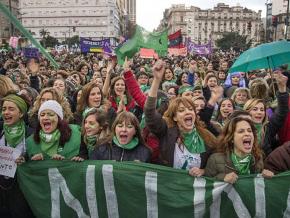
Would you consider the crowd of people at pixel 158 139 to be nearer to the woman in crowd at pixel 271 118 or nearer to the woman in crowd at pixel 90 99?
the woman in crowd at pixel 271 118

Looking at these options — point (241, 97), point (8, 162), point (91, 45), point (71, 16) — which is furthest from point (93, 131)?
point (71, 16)

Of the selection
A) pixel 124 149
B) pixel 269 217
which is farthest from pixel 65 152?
pixel 269 217

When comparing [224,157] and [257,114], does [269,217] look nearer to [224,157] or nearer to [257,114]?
[224,157]

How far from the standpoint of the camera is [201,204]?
387 centimetres

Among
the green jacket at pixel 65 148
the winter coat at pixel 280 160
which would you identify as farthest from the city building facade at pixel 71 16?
the winter coat at pixel 280 160

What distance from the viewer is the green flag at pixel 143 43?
350 inches

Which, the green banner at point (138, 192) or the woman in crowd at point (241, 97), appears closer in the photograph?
the green banner at point (138, 192)

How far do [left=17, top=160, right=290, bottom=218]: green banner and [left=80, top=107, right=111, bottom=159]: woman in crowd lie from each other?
0.35m

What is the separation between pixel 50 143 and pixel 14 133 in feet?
1.28

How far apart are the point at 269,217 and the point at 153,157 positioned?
1.19 metres

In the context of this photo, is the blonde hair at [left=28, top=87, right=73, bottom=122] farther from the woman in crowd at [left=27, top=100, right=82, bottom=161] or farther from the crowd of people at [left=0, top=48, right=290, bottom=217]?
the woman in crowd at [left=27, top=100, right=82, bottom=161]

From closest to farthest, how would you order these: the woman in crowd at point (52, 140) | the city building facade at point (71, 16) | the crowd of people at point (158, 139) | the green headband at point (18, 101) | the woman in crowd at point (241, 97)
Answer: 1. the crowd of people at point (158, 139)
2. the woman in crowd at point (52, 140)
3. the green headband at point (18, 101)
4. the woman in crowd at point (241, 97)
5. the city building facade at point (71, 16)

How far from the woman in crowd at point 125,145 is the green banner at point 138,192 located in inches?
4.5

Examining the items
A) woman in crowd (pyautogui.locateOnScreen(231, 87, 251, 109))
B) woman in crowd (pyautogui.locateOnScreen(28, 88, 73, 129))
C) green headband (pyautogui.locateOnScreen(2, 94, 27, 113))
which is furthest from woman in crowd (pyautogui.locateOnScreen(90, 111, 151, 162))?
woman in crowd (pyautogui.locateOnScreen(231, 87, 251, 109))
